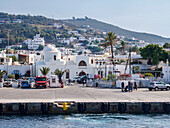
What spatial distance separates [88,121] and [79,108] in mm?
3280

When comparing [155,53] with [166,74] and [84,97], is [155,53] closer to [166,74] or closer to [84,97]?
[166,74]

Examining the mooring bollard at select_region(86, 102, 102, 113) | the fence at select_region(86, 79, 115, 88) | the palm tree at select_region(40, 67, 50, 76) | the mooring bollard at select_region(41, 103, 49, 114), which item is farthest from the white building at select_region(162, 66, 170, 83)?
the mooring bollard at select_region(41, 103, 49, 114)

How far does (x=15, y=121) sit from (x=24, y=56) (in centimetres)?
8566

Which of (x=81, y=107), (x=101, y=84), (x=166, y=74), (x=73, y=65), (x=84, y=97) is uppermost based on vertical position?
(x=73, y=65)

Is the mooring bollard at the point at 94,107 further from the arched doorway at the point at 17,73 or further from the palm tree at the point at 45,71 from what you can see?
the arched doorway at the point at 17,73

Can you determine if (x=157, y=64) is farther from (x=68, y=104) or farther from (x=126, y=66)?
(x=68, y=104)

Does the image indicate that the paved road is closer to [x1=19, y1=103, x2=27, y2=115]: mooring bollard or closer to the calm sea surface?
[x1=19, y1=103, x2=27, y2=115]: mooring bollard

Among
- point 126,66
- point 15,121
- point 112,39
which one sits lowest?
point 15,121

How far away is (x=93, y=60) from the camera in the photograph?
86562mm

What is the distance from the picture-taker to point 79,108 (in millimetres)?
33000

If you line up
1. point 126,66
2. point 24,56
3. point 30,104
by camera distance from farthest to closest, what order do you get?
point 24,56
point 126,66
point 30,104

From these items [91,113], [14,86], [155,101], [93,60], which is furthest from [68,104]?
[93,60]

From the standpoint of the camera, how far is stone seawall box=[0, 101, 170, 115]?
32.8 meters

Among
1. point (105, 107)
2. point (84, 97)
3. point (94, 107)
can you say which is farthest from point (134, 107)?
point (84, 97)
